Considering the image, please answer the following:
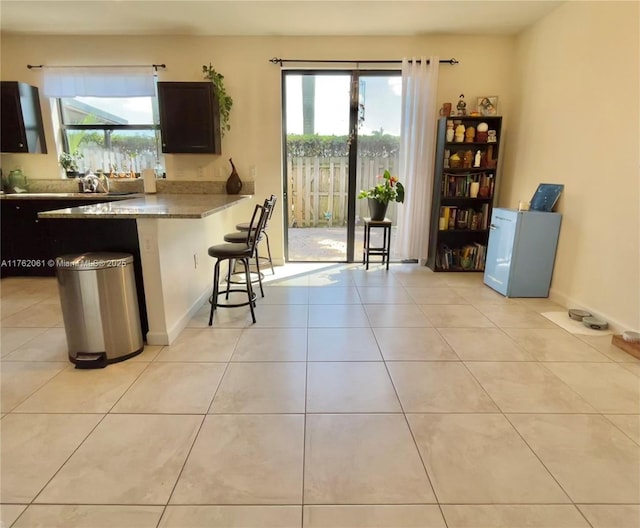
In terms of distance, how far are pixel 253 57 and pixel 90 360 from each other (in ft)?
11.6

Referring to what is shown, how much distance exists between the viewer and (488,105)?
13.3ft

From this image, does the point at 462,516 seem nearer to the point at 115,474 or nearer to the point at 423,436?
the point at 423,436

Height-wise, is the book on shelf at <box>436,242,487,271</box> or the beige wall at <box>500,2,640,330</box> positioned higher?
the beige wall at <box>500,2,640,330</box>

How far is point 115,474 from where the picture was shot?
1.37 m

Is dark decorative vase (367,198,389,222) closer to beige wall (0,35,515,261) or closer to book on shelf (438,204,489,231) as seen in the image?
book on shelf (438,204,489,231)

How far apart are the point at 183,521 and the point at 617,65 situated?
12.5 ft

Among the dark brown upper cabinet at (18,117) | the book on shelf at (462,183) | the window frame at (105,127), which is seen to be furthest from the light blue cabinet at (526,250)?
the dark brown upper cabinet at (18,117)

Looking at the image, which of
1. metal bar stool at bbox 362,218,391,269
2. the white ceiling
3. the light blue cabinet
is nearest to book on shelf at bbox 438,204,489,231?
metal bar stool at bbox 362,218,391,269

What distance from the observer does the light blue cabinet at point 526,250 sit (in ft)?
10.5

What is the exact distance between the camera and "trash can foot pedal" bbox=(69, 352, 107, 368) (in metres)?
2.11

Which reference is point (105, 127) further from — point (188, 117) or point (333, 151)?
point (333, 151)

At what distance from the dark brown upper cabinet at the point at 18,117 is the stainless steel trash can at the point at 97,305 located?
2.80 metres

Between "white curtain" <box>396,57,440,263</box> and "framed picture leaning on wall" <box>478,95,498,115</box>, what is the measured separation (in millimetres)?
511

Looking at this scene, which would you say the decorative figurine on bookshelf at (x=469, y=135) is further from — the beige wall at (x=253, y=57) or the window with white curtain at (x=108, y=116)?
the window with white curtain at (x=108, y=116)
